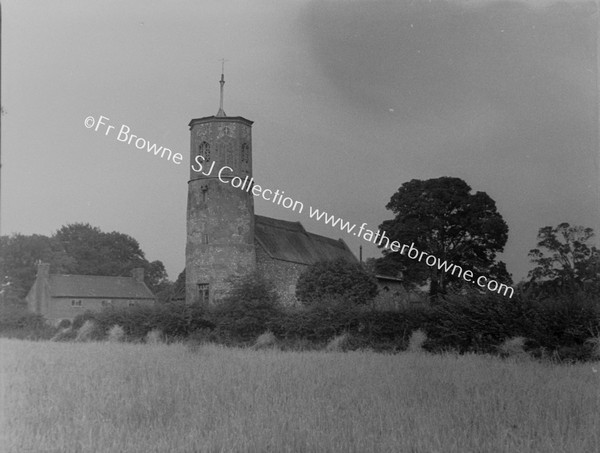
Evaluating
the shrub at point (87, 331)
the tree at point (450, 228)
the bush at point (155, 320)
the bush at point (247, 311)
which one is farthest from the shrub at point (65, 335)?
the tree at point (450, 228)

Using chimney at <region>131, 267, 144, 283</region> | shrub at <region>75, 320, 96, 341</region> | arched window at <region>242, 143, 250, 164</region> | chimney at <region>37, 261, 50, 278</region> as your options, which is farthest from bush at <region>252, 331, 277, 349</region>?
chimney at <region>131, 267, 144, 283</region>

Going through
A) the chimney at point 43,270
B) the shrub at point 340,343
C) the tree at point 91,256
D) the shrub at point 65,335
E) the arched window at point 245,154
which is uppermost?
the arched window at point 245,154

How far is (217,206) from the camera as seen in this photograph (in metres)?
44.6

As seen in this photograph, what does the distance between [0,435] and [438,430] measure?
4.94 meters

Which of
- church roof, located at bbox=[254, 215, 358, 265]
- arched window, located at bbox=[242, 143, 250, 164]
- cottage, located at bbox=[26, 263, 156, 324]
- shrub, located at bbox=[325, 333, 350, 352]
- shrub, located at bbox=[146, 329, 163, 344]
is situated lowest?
shrub, located at bbox=[146, 329, 163, 344]

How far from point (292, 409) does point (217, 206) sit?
36.8m

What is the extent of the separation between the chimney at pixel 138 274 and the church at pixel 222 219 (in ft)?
11.9

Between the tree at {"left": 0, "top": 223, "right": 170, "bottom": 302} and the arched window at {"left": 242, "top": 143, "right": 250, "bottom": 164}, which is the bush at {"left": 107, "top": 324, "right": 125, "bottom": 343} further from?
the arched window at {"left": 242, "top": 143, "right": 250, "bottom": 164}

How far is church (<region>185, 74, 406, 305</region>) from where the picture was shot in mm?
43969

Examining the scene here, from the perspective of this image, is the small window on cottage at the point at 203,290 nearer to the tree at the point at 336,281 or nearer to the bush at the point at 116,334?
the tree at the point at 336,281

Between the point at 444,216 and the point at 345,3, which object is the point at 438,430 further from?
the point at 444,216

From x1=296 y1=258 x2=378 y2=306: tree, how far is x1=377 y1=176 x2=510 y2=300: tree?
13.5 feet

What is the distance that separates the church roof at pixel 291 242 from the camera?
48188 mm

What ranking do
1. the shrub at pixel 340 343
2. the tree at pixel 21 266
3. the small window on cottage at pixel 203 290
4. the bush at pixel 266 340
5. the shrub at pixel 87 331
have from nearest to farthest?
1. the tree at pixel 21 266
2. the shrub at pixel 340 343
3. the bush at pixel 266 340
4. the shrub at pixel 87 331
5. the small window on cottage at pixel 203 290
